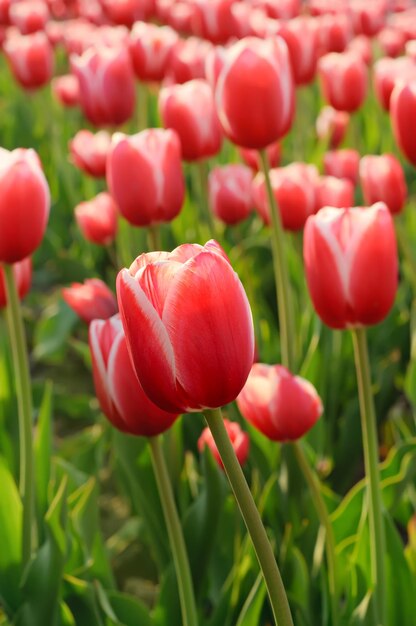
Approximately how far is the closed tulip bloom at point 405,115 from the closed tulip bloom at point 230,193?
1.50 ft

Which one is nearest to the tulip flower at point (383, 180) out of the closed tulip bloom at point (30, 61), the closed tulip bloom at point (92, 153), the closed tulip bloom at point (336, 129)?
the closed tulip bloom at point (92, 153)

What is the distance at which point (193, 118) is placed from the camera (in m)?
1.65

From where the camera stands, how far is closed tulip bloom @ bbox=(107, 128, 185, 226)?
1.35m

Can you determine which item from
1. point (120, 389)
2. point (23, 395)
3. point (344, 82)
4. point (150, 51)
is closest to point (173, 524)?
point (120, 389)

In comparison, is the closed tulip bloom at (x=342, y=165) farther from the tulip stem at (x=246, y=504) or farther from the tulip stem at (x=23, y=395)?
the tulip stem at (x=246, y=504)

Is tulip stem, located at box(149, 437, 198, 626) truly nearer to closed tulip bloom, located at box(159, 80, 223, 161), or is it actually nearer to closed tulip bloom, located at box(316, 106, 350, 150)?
closed tulip bloom, located at box(159, 80, 223, 161)

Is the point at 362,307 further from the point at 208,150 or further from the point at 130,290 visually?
the point at 208,150

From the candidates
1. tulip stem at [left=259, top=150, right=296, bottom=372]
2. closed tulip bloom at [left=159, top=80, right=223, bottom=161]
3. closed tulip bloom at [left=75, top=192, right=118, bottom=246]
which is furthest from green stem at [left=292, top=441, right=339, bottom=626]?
closed tulip bloom at [left=75, top=192, right=118, bottom=246]

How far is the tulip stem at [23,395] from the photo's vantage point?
42.5 inches

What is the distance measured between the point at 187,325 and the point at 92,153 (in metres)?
1.52

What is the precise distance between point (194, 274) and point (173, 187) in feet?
2.45

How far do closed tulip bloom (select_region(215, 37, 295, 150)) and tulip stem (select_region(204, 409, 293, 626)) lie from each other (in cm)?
69

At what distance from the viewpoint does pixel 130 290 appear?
662 millimetres

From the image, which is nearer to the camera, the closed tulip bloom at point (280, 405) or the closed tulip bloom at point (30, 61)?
the closed tulip bloom at point (280, 405)
